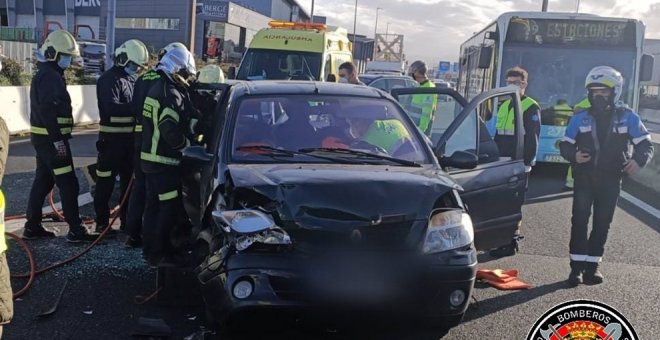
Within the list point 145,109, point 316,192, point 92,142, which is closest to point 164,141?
point 145,109

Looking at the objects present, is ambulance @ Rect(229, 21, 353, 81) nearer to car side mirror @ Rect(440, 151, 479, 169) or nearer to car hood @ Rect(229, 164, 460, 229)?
car side mirror @ Rect(440, 151, 479, 169)

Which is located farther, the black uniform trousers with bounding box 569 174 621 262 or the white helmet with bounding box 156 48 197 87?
the black uniform trousers with bounding box 569 174 621 262

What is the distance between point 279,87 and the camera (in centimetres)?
532

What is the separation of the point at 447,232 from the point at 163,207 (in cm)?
257

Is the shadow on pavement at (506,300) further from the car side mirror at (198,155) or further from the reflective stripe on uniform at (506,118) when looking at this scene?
the car side mirror at (198,155)

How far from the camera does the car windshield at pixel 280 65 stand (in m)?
14.0

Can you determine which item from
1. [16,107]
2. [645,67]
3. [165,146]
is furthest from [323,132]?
[16,107]

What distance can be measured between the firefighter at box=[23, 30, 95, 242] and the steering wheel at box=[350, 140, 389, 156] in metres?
3.00

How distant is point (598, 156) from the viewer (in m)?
5.93

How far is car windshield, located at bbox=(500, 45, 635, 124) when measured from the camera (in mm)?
12016

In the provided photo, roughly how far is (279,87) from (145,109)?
3.69 feet

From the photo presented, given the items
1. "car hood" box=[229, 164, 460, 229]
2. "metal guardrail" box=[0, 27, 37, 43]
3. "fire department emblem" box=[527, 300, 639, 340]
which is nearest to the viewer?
"fire department emblem" box=[527, 300, 639, 340]

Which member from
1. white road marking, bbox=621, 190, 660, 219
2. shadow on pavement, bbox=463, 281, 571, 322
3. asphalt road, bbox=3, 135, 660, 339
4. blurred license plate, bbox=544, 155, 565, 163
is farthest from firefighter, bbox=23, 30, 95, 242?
blurred license plate, bbox=544, 155, 565, 163

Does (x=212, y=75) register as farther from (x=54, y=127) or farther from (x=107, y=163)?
(x=54, y=127)
